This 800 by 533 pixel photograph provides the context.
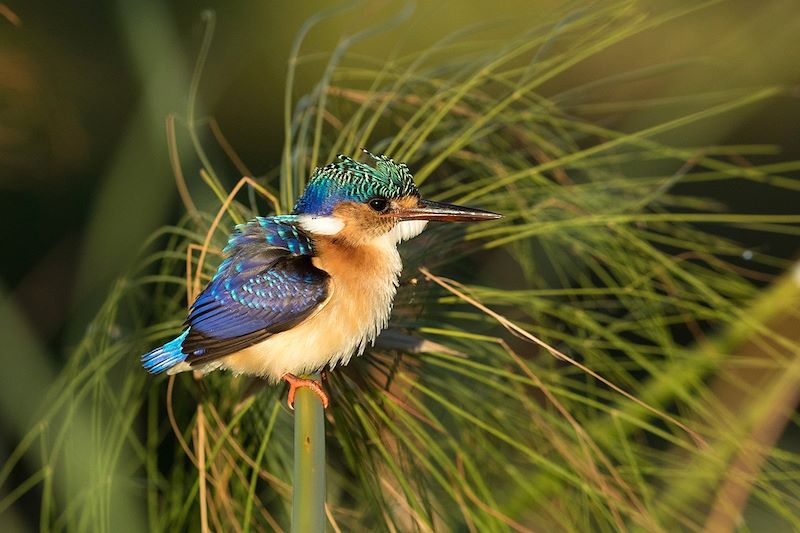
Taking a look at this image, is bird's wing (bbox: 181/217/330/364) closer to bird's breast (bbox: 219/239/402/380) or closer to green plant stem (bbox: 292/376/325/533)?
bird's breast (bbox: 219/239/402/380)

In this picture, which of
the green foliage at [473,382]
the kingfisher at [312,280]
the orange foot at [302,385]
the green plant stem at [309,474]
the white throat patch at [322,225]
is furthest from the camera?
the white throat patch at [322,225]

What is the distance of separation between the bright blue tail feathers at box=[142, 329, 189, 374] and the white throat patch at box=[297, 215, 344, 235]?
0.30m

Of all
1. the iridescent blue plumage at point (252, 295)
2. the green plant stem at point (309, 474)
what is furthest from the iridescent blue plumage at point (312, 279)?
the green plant stem at point (309, 474)

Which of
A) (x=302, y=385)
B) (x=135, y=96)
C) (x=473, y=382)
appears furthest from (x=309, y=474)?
(x=135, y=96)

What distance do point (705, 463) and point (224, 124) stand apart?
188 centimetres

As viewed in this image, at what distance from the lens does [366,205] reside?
1.87 metres

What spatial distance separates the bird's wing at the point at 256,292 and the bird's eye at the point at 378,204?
0.14 meters

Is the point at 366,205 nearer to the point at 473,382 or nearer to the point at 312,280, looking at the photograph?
the point at 312,280

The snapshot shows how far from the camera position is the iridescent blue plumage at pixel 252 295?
1.67m

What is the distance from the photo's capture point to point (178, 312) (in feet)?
6.17

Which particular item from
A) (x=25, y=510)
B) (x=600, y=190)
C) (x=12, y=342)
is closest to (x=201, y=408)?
(x=12, y=342)

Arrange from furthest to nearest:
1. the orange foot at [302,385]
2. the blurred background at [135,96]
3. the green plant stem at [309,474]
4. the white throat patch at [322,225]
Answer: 1. the blurred background at [135,96]
2. the white throat patch at [322,225]
3. the orange foot at [302,385]
4. the green plant stem at [309,474]

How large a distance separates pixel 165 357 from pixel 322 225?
382mm

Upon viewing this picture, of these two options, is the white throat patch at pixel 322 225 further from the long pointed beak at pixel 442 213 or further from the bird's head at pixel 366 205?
the long pointed beak at pixel 442 213
